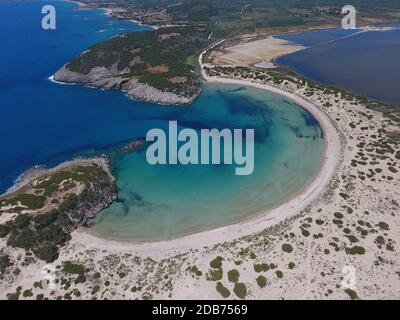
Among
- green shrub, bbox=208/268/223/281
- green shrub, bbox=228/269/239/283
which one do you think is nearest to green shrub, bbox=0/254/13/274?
green shrub, bbox=208/268/223/281

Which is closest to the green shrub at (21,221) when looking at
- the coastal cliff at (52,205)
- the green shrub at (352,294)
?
the coastal cliff at (52,205)

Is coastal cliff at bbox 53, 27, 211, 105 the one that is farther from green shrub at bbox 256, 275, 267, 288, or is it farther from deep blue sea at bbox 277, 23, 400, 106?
green shrub at bbox 256, 275, 267, 288

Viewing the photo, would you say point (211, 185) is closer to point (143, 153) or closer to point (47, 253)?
point (143, 153)

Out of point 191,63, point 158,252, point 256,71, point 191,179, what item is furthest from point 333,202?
point 191,63

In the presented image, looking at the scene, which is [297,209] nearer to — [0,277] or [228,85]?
[0,277]

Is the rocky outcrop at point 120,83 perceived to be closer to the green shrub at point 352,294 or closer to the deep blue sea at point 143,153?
the deep blue sea at point 143,153

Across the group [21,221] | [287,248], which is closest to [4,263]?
[21,221]
